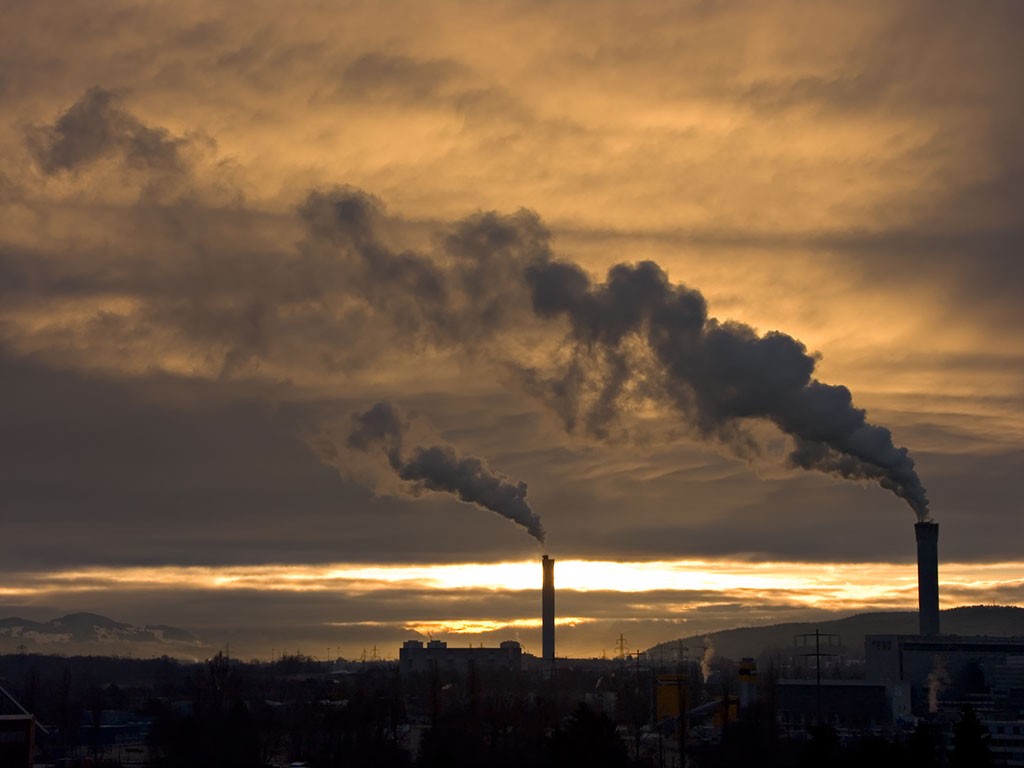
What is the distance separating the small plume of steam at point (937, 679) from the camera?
160 meters

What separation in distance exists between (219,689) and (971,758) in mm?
89293

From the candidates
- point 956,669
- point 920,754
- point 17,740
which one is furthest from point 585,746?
point 956,669

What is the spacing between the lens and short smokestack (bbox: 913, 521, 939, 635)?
143875 millimetres

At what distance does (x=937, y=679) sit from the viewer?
527 feet

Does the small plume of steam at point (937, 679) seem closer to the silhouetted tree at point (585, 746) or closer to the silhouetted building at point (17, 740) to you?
the silhouetted tree at point (585, 746)

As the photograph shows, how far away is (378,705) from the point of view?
468 feet

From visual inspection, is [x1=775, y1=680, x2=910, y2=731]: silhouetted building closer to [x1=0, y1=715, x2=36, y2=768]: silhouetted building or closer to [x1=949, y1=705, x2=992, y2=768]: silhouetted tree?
[x1=949, y1=705, x2=992, y2=768]: silhouetted tree

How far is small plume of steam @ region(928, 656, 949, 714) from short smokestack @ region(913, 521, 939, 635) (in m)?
4.55

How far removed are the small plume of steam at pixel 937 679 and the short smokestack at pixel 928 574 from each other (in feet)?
14.9

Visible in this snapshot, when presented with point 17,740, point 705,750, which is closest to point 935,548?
point 705,750

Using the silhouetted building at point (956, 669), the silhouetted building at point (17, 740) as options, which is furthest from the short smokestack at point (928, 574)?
the silhouetted building at point (17, 740)

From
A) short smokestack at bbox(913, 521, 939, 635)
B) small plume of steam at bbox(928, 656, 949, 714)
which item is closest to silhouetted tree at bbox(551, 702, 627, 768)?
short smokestack at bbox(913, 521, 939, 635)

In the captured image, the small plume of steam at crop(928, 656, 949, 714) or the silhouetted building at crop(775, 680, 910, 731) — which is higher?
the small plume of steam at crop(928, 656, 949, 714)

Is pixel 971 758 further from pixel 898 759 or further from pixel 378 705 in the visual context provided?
pixel 378 705
